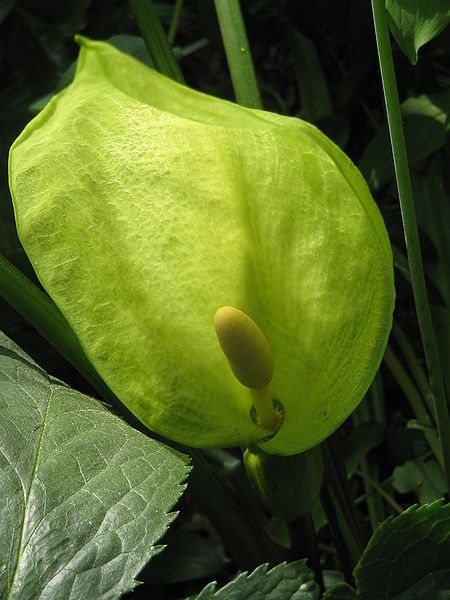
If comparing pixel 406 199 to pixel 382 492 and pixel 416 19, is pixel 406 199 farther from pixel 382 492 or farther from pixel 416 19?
pixel 382 492

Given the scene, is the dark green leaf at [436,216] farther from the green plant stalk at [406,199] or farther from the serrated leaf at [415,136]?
the green plant stalk at [406,199]

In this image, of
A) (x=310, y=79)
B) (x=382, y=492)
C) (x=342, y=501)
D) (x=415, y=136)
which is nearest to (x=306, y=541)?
(x=342, y=501)

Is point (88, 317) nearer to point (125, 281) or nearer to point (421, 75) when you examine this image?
point (125, 281)

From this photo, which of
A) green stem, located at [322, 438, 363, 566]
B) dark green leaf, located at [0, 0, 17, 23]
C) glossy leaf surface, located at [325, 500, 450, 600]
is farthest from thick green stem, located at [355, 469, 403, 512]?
dark green leaf, located at [0, 0, 17, 23]

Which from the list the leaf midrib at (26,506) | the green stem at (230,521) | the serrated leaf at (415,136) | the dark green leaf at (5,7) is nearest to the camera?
the leaf midrib at (26,506)

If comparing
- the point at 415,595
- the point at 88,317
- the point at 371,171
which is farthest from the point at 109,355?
the point at 371,171

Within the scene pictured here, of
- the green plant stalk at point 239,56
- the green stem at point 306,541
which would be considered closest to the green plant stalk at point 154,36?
the green plant stalk at point 239,56

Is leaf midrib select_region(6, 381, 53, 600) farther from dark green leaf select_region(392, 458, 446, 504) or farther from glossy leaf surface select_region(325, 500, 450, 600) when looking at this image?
dark green leaf select_region(392, 458, 446, 504)
